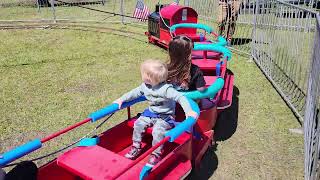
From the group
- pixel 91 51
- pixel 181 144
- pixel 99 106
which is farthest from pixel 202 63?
pixel 91 51

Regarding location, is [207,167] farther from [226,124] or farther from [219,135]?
[226,124]

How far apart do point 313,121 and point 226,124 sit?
1.42 m

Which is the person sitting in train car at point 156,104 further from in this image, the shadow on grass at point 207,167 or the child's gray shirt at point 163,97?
the shadow on grass at point 207,167

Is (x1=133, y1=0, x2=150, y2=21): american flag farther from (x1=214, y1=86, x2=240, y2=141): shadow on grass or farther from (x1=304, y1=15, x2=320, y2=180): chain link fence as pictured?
(x1=304, y1=15, x2=320, y2=180): chain link fence

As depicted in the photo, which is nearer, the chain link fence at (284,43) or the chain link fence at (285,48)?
the chain link fence at (284,43)

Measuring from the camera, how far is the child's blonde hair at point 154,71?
11.9ft

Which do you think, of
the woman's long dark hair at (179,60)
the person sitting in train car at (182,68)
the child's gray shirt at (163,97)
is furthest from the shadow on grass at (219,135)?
the woman's long dark hair at (179,60)

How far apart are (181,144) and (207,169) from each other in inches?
34.9

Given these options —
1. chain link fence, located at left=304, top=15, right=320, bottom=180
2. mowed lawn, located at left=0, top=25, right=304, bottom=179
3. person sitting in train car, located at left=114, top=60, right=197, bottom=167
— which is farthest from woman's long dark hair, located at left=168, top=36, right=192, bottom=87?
chain link fence, located at left=304, top=15, right=320, bottom=180

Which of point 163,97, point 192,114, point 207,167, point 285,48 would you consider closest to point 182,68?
point 163,97

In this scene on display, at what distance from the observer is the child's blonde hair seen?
3629mm

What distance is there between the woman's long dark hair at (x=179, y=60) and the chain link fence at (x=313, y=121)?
1520mm

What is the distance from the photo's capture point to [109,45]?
997cm

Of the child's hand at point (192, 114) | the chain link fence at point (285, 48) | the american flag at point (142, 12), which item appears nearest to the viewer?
the child's hand at point (192, 114)
